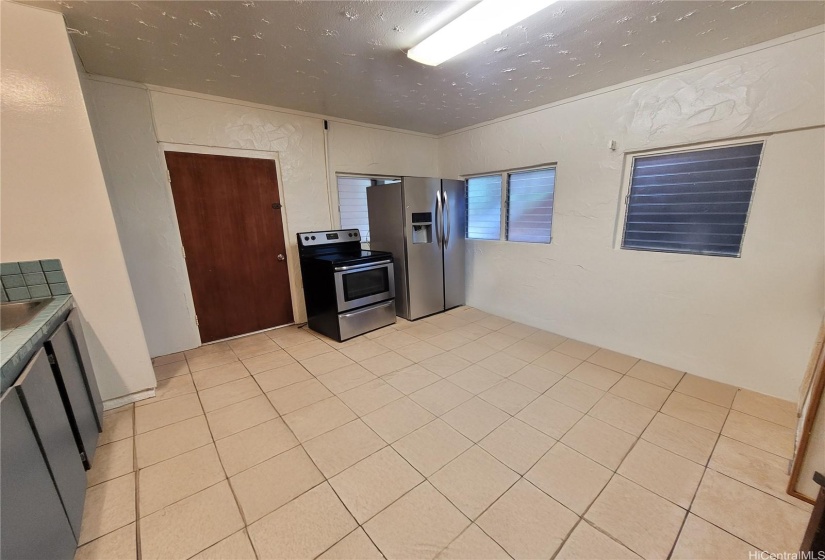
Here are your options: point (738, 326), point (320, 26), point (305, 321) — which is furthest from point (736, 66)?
point (305, 321)

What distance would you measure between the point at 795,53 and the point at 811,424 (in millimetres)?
2203

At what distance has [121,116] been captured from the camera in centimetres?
245

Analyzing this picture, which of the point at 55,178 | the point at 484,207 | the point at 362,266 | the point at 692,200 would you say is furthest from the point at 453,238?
the point at 55,178

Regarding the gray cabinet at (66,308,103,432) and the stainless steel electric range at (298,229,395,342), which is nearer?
the gray cabinet at (66,308,103,432)

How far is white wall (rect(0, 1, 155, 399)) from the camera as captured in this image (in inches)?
64.6

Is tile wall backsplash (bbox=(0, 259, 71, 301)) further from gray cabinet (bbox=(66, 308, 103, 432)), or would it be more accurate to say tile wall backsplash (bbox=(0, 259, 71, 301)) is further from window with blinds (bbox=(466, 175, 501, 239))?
window with blinds (bbox=(466, 175, 501, 239))

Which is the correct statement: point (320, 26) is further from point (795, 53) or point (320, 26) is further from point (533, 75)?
point (795, 53)

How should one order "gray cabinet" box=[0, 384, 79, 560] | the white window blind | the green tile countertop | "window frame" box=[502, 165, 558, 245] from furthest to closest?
the white window blind, "window frame" box=[502, 165, 558, 245], the green tile countertop, "gray cabinet" box=[0, 384, 79, 560]

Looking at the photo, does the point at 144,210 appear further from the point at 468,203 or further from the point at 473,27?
the point at 468,203

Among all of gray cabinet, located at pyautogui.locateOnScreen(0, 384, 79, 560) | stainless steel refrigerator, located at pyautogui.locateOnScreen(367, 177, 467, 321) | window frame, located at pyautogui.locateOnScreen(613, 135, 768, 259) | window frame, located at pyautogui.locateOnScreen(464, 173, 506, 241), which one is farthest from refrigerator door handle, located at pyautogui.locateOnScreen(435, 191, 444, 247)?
gray cabinet, located at pyautogui.locateOnScreen(0, 384, 79, 560)

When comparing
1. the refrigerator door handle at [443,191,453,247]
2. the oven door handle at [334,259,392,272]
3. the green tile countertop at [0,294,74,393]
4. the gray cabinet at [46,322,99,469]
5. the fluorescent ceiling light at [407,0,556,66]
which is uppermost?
the fluorescent ceiling light at [407,0,556,66]

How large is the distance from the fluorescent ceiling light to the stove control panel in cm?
201

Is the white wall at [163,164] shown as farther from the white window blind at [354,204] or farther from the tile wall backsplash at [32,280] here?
the tile wall backsplash at [32,280]

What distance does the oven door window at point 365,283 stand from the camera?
312 cm
